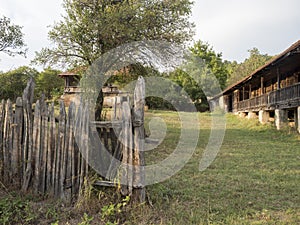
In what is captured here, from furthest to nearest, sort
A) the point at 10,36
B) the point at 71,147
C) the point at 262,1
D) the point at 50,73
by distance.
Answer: the point at 50,73, the point at 10,36, the point at 262,1, the point at 71,147

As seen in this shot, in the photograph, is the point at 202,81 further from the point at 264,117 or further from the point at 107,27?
the point at 107,27

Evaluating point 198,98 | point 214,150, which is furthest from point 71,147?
point 198,98

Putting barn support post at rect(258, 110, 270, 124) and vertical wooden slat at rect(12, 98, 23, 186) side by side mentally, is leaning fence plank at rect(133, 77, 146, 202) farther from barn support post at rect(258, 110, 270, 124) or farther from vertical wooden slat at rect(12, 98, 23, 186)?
barn support post at rect(258, 110, 270, 124)

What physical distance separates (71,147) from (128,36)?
628cm

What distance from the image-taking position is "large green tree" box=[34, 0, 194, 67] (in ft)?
28.9

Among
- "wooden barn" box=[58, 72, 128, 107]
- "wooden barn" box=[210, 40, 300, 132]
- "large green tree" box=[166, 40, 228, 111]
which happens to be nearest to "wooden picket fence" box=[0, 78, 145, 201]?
"wooden barn" box=[58, 72, 128, 107]

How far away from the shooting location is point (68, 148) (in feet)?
11.7

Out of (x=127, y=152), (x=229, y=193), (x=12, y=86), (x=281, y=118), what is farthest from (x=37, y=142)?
(x=281, y=118)

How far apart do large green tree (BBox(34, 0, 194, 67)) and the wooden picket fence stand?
5.59 m

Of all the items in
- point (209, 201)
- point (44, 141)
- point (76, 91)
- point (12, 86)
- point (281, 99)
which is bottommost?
point (209, 201)

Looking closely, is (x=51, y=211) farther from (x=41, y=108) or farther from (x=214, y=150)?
(x=214, y=150)

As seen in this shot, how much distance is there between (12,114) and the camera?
4.03 m

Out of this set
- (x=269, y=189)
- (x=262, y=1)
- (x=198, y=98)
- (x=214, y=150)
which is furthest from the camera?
(x=198, y=98)

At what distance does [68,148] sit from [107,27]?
607 centimetres
